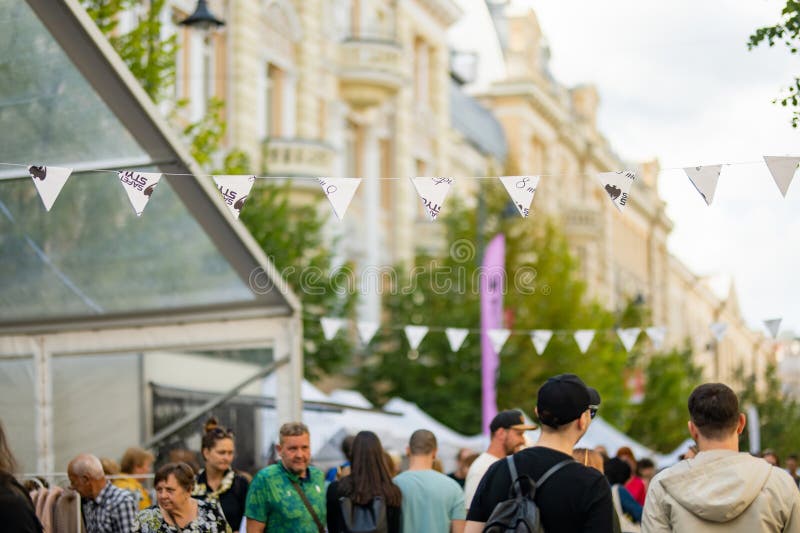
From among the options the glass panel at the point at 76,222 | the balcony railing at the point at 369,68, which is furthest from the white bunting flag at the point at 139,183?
the balcony railing at the point at 369,68

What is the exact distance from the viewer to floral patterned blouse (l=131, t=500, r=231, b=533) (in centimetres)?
773

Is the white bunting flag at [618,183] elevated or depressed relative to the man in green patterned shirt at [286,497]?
elevated

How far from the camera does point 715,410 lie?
5871 mm

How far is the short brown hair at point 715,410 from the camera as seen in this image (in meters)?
5.87

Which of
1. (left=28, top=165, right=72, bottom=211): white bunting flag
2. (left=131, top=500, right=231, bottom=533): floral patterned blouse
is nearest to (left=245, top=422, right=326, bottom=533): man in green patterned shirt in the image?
(left=131, top=500, right=231, bottom=533): floral patterned blouse

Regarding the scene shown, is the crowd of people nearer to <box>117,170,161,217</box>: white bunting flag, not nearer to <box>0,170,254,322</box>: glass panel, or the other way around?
<box>117,170,161,217</box>: white bunting flag

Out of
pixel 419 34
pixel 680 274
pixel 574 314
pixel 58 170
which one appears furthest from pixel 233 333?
pixel 680 274

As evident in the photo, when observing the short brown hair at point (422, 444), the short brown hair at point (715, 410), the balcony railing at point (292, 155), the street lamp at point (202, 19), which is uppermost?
the street lamp at point (202, 19)

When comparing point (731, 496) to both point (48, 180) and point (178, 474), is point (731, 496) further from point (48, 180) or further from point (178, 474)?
point (48, 180)

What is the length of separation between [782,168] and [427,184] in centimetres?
273

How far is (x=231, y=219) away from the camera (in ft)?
42.0

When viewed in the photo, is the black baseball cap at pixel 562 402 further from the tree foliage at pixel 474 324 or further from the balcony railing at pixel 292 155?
the balcony railing at pixel 292 155

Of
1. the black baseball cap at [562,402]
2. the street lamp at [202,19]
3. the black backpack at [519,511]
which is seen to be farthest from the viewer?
the street lamp at [202,19]

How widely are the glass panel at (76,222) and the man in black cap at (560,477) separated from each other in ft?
21.3
